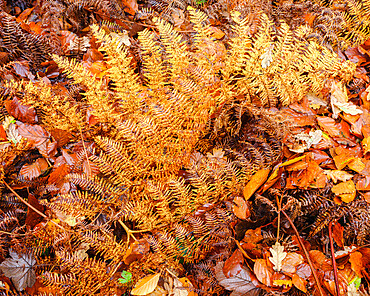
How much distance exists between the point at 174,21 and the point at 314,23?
1152 mm

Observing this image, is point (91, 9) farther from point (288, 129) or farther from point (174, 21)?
point (288, 129)

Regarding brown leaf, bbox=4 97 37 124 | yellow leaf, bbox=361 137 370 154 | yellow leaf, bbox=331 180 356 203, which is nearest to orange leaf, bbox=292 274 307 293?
yellow leaf, bbox=331 180 356 203

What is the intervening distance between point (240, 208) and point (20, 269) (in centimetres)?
121

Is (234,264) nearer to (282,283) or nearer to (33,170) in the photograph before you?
(282,283)

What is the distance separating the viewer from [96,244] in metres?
1.32

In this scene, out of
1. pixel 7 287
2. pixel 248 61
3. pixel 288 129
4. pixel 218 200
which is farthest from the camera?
pixel 248 61

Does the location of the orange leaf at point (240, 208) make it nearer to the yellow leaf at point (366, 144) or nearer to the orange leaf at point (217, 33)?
the yellow leaf at point (366, 144)

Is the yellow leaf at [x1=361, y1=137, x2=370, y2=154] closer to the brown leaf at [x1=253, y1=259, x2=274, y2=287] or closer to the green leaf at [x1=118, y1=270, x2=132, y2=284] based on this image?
the brown leaf at [x1=253, y1=259, x2=274, y2=287]

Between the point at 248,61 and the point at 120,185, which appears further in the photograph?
the point at 248,61

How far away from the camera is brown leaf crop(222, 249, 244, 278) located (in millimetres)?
1301

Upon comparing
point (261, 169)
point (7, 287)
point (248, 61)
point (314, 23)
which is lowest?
point (7, 287)

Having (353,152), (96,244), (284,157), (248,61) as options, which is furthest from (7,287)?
(353,152)

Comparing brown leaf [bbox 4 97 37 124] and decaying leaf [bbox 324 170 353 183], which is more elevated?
decaying leaf [bbox 324 170 353 183]

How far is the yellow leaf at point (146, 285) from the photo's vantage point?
1.32m
